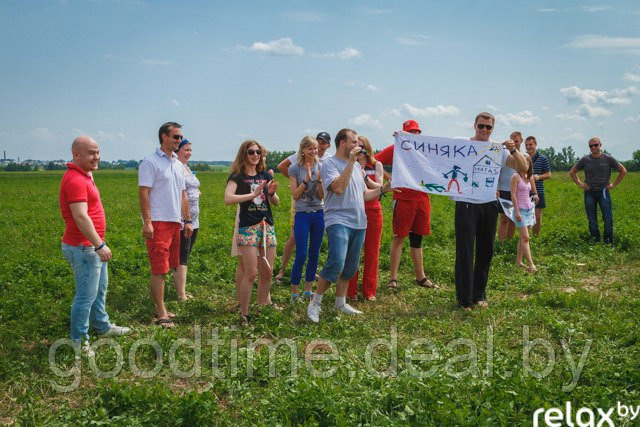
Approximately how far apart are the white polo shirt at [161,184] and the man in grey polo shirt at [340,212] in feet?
6.08

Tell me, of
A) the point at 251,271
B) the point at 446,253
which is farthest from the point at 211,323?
the point at 446,253

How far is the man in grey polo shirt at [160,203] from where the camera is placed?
6928 millimetres

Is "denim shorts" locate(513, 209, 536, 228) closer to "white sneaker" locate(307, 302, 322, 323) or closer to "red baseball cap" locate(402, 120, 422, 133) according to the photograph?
"red baseball cap" locate(402, 120, 422, 133)

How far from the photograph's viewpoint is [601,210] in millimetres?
12641

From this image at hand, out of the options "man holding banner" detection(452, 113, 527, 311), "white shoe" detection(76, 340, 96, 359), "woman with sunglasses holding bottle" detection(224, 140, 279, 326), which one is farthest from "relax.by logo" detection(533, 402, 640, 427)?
"white shoe" detection(76, 340, 96, 359)

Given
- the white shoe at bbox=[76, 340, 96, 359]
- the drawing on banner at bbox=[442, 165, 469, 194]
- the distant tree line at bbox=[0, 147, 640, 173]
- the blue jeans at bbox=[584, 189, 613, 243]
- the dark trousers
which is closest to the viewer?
the white shoe at bbox=[76, 340, 96, 359]

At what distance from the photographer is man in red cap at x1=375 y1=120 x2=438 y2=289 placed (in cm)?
877

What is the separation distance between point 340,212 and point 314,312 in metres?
1.28

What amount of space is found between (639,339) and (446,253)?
5769 millimetres

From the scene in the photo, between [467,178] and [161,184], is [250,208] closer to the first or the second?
[161,184]

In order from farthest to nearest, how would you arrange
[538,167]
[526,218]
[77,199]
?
1. [538,167]
2. [526,218]
3. [77,199]

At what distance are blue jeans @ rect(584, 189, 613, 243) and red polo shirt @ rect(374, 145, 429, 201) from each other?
18.4ft

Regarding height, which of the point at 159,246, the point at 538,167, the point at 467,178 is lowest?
the point at 159,246

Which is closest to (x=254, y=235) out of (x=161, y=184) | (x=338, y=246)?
(x=338, y=246)
